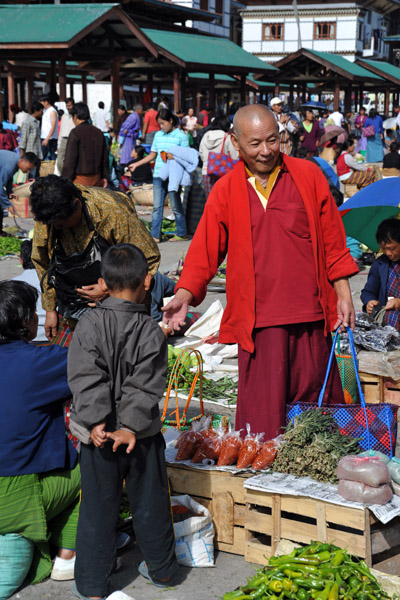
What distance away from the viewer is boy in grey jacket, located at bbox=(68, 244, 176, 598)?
127 inches

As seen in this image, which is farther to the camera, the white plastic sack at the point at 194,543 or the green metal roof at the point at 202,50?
the green metal roof at the point at 202,50

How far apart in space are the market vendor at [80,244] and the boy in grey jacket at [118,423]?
1136 millimetres

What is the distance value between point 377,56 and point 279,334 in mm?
60924

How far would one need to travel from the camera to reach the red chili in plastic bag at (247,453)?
3834 mm

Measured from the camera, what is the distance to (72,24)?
66.7ft

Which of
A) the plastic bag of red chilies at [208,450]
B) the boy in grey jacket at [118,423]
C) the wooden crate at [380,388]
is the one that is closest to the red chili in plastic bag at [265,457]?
the plastic bag of red chilies at [208,450]

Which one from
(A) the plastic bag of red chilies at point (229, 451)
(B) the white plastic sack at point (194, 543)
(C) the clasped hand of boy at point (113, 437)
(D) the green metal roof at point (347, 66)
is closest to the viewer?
(C) the clasped hand of boy at point (113, 437)

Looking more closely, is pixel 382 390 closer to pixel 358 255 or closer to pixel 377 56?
pixel 358 255

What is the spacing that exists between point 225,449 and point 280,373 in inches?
17.5

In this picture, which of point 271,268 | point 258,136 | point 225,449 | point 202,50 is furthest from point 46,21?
point 225,449

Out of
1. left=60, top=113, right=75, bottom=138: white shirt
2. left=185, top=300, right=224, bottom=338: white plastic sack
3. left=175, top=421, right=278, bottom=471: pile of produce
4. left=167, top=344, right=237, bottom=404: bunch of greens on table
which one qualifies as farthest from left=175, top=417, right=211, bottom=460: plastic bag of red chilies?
left=60, top=113, right=75, bottom=138: white shirt

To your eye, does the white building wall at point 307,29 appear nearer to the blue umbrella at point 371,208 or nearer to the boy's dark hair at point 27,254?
the blue umbrella at point 371,208

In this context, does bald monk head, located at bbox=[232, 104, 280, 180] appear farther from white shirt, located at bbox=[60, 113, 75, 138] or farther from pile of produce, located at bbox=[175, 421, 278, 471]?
white shirt, located at bbox=[60, 113, 75, 138]

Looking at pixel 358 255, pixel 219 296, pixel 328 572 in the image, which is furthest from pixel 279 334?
pixel 358 255
